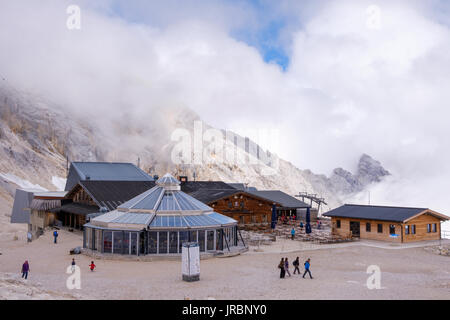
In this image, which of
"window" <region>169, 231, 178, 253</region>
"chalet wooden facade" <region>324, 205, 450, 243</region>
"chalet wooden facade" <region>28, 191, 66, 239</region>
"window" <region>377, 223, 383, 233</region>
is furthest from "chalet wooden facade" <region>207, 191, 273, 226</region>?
"chalet wooden facade" <region>28, 191, 66, 239</region>

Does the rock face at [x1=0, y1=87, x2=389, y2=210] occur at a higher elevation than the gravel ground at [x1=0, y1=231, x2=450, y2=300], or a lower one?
higher

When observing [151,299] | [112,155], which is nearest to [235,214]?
[151,299]

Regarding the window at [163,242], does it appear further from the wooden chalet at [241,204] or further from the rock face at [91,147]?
the rock face at [91,147]

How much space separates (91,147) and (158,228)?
2915 inches

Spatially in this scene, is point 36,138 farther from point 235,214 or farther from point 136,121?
point 235,214

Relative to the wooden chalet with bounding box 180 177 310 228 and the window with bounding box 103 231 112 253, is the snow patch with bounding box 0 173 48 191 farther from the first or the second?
the window with bounding box 103 231 112 253

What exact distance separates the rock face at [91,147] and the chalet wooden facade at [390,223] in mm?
51447

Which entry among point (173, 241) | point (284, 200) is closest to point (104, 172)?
point (284, 200)

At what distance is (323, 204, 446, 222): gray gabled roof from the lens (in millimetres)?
37969

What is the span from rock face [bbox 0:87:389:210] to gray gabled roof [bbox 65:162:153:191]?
13437mm

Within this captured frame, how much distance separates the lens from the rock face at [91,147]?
263 ft

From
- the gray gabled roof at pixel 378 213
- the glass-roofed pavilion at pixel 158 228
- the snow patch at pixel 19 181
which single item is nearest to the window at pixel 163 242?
the glass-roofed pavilion at pixel 158 228
